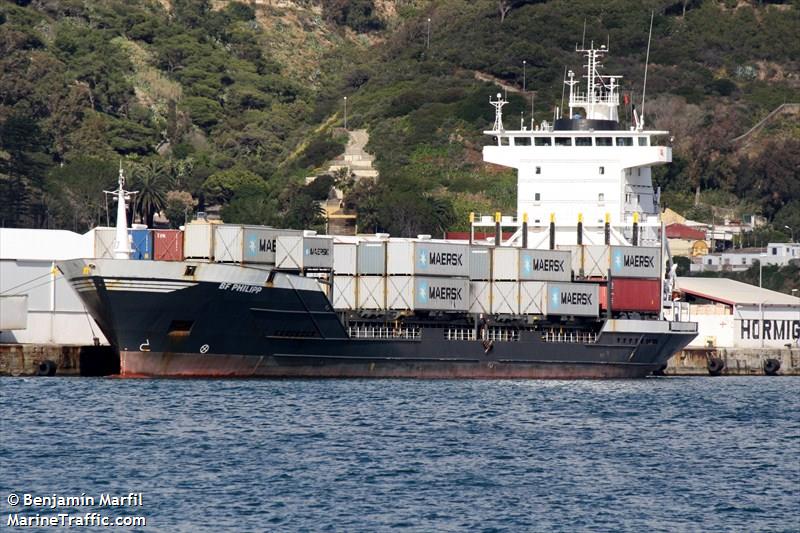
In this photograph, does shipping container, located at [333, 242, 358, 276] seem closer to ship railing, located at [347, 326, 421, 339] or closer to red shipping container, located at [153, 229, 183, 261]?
ship railing, located at [347, 326, 421, 339]

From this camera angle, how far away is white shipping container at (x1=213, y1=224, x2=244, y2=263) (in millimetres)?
63406

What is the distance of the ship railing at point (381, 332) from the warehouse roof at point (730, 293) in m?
25.1

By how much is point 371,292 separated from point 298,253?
3628 mm

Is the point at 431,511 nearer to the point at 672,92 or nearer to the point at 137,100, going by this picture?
the point at 672,92

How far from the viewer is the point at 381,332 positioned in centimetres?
6662

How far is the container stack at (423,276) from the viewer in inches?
2579

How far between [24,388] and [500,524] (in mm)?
28245

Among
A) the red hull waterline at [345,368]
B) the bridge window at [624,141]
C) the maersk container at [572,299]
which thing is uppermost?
the bridge window at [624,141]

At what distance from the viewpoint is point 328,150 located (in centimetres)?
15875

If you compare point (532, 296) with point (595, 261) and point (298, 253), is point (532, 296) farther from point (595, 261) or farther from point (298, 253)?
point (298, 253)

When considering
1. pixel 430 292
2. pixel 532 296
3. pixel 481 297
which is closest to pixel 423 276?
pixel 430 292

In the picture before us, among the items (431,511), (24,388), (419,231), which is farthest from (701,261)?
(431,511)

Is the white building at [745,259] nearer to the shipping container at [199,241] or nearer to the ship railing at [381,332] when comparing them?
the ship railing at [381,332]

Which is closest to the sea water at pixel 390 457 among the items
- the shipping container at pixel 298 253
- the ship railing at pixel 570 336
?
the shipping container at pixel 298 253
